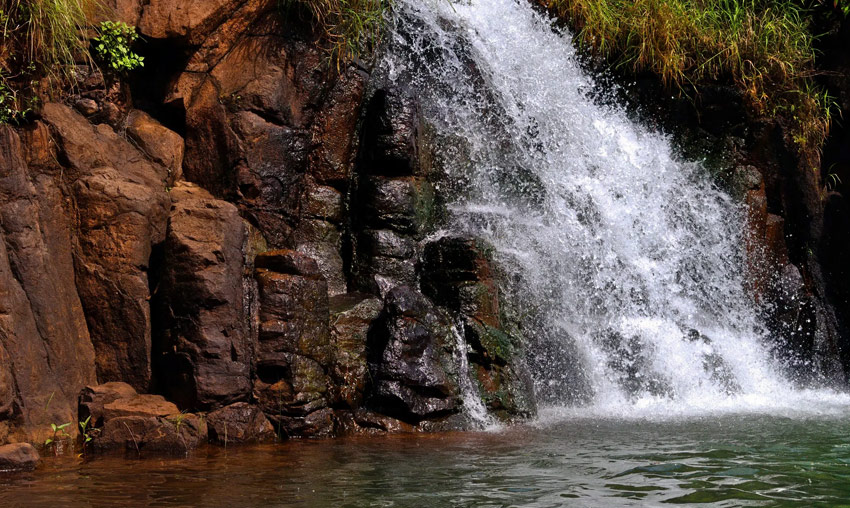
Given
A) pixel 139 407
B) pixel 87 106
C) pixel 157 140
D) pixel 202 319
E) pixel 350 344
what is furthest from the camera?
pixel 157 140

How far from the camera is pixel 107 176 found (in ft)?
21.1

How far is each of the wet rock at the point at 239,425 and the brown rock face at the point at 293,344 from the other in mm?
105

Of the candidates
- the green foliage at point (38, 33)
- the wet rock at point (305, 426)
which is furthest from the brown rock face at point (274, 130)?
the wet rock at point (305, 426)

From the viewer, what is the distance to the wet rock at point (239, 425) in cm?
577

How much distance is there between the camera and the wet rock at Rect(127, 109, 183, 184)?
7246mm

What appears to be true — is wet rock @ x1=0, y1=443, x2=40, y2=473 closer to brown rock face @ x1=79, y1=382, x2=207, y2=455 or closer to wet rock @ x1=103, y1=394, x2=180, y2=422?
brown rock face @ x1=79, y1=382, x2=207, y2=455

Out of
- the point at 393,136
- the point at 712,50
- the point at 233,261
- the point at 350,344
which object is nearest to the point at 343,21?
the point at 393,136

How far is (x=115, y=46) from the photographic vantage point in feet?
23.5

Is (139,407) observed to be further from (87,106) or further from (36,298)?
(87,106)

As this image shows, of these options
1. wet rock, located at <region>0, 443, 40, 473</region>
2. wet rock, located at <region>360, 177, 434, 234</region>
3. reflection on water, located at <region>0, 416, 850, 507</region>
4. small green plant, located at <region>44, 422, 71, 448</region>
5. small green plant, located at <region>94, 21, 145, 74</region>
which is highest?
small green plant, located at <region>94, 21, 145, 74</region>

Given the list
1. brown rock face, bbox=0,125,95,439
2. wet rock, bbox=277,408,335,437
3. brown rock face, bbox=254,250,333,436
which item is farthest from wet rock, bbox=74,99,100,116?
wet rock, bbox=277,408,335,437

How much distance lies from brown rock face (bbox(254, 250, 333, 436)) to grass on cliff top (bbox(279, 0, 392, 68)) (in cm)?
243

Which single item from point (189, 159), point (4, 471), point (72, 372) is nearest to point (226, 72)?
point (189, 159)

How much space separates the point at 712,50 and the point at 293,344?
676 cm
